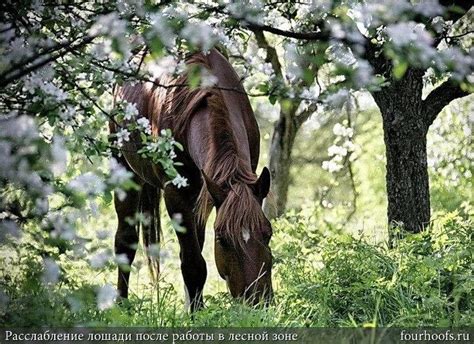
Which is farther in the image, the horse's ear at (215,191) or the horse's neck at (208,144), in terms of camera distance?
the horse's neck at (208,144)

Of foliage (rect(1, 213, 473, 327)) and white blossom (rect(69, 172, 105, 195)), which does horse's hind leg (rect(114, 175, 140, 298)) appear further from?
white blossom (rect(69, 172, 105, 195))

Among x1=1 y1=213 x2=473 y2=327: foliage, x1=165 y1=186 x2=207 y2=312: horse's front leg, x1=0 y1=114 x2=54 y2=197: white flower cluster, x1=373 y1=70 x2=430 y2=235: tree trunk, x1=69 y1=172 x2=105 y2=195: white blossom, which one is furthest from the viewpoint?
x1=373 y1=70 x2=430 y2=235: tree trunk

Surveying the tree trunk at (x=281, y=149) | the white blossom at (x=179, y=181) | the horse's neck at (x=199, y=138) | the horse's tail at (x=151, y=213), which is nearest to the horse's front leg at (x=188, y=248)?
the horse's neck at (x=199, y=138)

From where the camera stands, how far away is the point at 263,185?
5.14 meters

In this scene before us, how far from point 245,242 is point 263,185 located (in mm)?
416

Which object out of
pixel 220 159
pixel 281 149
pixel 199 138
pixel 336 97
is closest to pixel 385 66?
pixel 199 138

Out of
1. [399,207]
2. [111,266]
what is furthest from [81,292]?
[399,207]

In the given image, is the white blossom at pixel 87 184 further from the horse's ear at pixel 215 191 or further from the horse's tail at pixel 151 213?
the horse's tail at pixel 151 213

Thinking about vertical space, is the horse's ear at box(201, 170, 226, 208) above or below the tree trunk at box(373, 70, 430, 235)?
below

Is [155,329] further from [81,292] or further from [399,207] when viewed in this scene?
[399,207]

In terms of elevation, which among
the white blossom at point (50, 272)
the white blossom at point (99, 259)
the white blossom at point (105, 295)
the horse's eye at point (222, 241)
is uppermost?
the horse's eye at point (222, 241)

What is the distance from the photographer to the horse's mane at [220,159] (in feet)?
16.4

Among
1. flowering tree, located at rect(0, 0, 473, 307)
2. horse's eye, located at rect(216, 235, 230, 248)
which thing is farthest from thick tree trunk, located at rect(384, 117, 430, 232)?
flowering tree, located at rect(0, 0, 473, 307)

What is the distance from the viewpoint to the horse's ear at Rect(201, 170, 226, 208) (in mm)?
5219
